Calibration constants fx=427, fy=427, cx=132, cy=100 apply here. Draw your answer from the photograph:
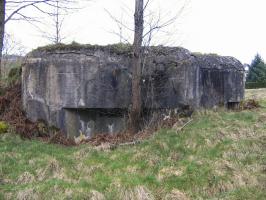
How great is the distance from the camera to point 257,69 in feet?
98.5

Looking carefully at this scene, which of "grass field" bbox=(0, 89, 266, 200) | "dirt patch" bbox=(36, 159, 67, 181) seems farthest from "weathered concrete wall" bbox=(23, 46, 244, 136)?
"dirt patch" bbox=(36, 159, 67, 181)

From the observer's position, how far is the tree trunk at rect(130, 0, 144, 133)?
365 inches

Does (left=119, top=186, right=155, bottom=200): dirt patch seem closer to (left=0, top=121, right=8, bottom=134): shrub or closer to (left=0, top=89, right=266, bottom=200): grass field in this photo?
(left=0, top=89, right=266, bottom=200): grass field

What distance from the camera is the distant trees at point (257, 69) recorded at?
29844mm

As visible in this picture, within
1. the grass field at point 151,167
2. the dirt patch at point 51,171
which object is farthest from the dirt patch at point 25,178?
the dirt patch at point 51,171

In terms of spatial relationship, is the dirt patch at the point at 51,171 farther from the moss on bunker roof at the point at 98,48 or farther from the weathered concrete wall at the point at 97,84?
the moss on bunker roof at the point at 98,48

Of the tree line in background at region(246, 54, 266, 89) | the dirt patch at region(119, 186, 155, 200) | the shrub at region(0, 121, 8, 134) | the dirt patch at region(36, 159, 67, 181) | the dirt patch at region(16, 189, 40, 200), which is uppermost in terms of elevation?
the tree line in background at region(246, 54, 266, 89)

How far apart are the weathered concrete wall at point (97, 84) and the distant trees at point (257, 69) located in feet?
68.8

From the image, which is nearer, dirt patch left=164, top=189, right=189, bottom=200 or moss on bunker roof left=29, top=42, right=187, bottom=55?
dirt patch left=164, top=189, right=189, bottom=200

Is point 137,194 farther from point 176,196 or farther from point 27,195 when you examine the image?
point 27,195

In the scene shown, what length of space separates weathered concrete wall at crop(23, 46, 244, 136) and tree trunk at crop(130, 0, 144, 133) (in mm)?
367

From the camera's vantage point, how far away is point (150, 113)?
384 inches

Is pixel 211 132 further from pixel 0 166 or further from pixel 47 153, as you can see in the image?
pixel 0 166

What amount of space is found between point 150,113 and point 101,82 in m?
1.33
